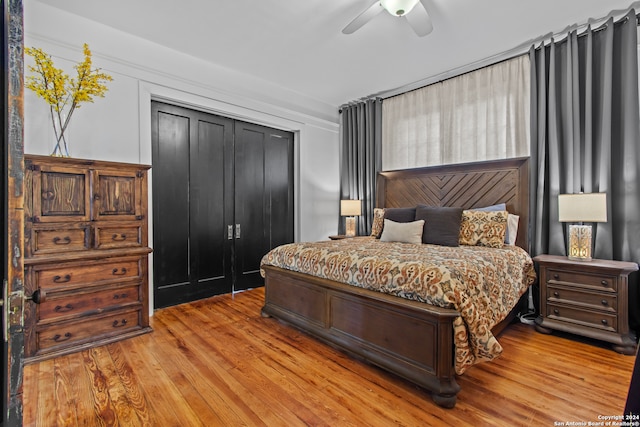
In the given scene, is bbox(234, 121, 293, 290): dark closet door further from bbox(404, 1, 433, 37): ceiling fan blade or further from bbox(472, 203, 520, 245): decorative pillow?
bbox(472, 203, 520, 245): decorative pillow

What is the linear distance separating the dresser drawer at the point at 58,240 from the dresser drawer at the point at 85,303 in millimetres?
376

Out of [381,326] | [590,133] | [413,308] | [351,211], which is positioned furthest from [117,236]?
[590,133]

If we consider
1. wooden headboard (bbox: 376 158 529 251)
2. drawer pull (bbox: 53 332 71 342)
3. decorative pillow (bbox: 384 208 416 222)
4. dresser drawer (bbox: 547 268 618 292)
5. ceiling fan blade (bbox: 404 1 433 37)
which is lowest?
drawer pull (bbox: 53 332 71 342)

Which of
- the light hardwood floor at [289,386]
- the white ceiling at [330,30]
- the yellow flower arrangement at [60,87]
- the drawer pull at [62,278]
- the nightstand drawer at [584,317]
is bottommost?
the light hardwood floor at [289,386]

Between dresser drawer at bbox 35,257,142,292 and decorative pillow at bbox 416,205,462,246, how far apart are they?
296 cm

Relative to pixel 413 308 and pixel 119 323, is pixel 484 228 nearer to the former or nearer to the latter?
pixel 413 308

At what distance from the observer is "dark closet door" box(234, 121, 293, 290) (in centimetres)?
428

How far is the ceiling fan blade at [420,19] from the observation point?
2424 mm

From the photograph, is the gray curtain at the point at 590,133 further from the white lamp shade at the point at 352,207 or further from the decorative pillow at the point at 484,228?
the white lamp shade at the point at 352,207

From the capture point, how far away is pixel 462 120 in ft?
13.1

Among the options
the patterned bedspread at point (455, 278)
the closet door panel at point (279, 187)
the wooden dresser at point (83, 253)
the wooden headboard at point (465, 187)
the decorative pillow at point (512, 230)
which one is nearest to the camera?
the patterned bedspread at point (455, 278)

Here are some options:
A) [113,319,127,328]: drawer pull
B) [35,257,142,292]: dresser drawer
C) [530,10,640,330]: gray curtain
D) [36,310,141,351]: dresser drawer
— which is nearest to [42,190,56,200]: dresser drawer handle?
[35,257,142,292]: dresser drawer

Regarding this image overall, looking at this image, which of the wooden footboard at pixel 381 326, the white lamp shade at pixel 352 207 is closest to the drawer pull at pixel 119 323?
the wooden footboard at pixel 381 326

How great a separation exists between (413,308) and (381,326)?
33cm
